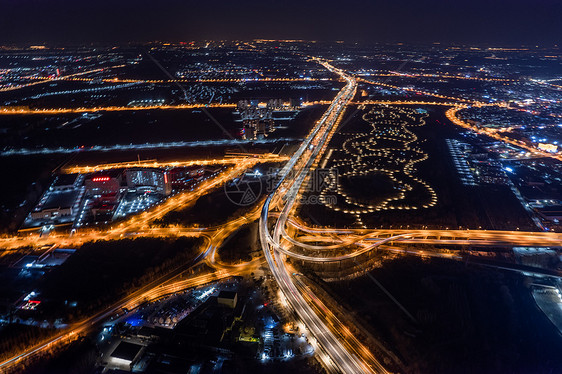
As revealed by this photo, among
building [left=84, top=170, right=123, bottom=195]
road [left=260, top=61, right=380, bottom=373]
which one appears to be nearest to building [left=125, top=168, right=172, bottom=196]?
building [left=84, top=170, right=123, bottom=195]

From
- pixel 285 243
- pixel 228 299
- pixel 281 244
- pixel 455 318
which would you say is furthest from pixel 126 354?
pixel 455 318

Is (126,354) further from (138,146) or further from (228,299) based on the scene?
(138,146)

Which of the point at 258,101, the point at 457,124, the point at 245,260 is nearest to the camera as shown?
the point at 245,260

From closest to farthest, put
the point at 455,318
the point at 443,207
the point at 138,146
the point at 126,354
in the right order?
the point at 126,354 → the point at 455,318 → the point at 443,207 → the point at 138,146

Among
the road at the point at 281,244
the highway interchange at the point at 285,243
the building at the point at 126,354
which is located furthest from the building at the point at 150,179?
the building at the point at 126,354

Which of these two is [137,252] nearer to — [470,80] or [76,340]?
[76,340]

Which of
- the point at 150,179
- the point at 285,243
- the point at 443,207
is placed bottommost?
the point at 443,207

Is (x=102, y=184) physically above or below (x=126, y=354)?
above

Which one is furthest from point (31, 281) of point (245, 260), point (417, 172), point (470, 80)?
point (470, 80)
